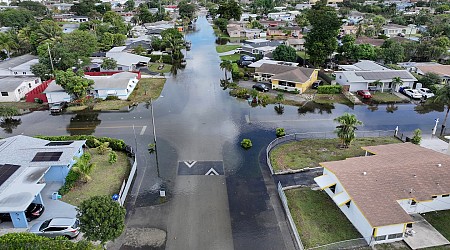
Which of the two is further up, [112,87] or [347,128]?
[347,128]

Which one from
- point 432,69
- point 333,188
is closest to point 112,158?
point 333,188

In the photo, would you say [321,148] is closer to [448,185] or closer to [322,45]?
[448,185]

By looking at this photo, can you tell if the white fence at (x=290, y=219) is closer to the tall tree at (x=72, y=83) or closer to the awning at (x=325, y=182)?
the awning at (x=325, y=182)

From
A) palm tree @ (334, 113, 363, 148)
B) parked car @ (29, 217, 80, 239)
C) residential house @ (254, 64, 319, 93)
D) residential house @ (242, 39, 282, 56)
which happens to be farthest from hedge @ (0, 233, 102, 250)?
residential house @ (242, 39, 282, 56)

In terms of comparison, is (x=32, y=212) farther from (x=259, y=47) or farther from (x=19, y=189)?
(x=259, y=47)

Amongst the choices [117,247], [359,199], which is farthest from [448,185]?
[117,247]

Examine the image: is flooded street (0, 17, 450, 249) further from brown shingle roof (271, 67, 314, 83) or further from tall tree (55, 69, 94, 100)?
brown shingle roof (271, 67, 314, 83)

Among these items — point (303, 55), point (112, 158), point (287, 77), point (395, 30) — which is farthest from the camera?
point (395, 30)

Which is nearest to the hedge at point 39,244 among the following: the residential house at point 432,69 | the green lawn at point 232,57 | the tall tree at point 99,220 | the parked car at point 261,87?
the tall tree at point 99,220
